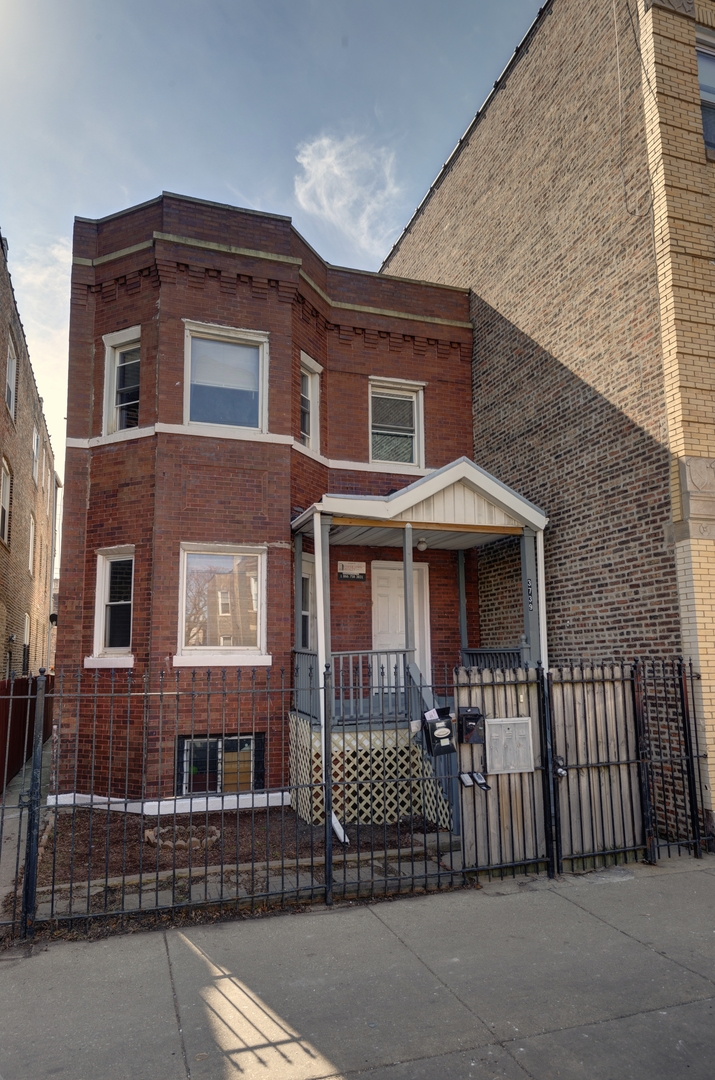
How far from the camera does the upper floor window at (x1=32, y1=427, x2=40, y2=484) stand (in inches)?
849

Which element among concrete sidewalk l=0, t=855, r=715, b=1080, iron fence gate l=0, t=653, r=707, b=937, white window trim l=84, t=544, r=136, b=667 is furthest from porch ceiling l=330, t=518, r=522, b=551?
concrete sidewalk l=0, t=855, r=715, b=1080

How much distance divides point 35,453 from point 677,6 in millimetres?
19673

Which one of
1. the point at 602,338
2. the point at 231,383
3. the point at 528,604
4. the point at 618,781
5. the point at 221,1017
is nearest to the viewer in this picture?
the point at 221,1017

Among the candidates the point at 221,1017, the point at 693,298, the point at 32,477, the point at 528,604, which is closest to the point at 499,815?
the point at 221,1017

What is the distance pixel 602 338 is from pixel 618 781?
18.7ft

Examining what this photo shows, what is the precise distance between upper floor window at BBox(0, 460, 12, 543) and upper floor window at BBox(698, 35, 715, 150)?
14.1m

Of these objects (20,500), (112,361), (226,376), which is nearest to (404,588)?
(226,376)

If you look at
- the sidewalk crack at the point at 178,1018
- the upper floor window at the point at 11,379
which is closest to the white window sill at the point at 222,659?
the sidewalk crack at the point at 178,1018

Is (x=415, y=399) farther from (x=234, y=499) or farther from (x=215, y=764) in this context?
(x=215, y=764)

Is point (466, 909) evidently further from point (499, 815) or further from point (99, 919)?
point (99, 919)

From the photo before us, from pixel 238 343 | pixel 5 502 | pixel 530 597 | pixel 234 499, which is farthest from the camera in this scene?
pixel 5 502

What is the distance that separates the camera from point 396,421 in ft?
41.8

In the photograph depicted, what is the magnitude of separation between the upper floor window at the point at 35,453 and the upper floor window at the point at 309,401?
41.4 ft

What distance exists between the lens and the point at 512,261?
11961 mm
